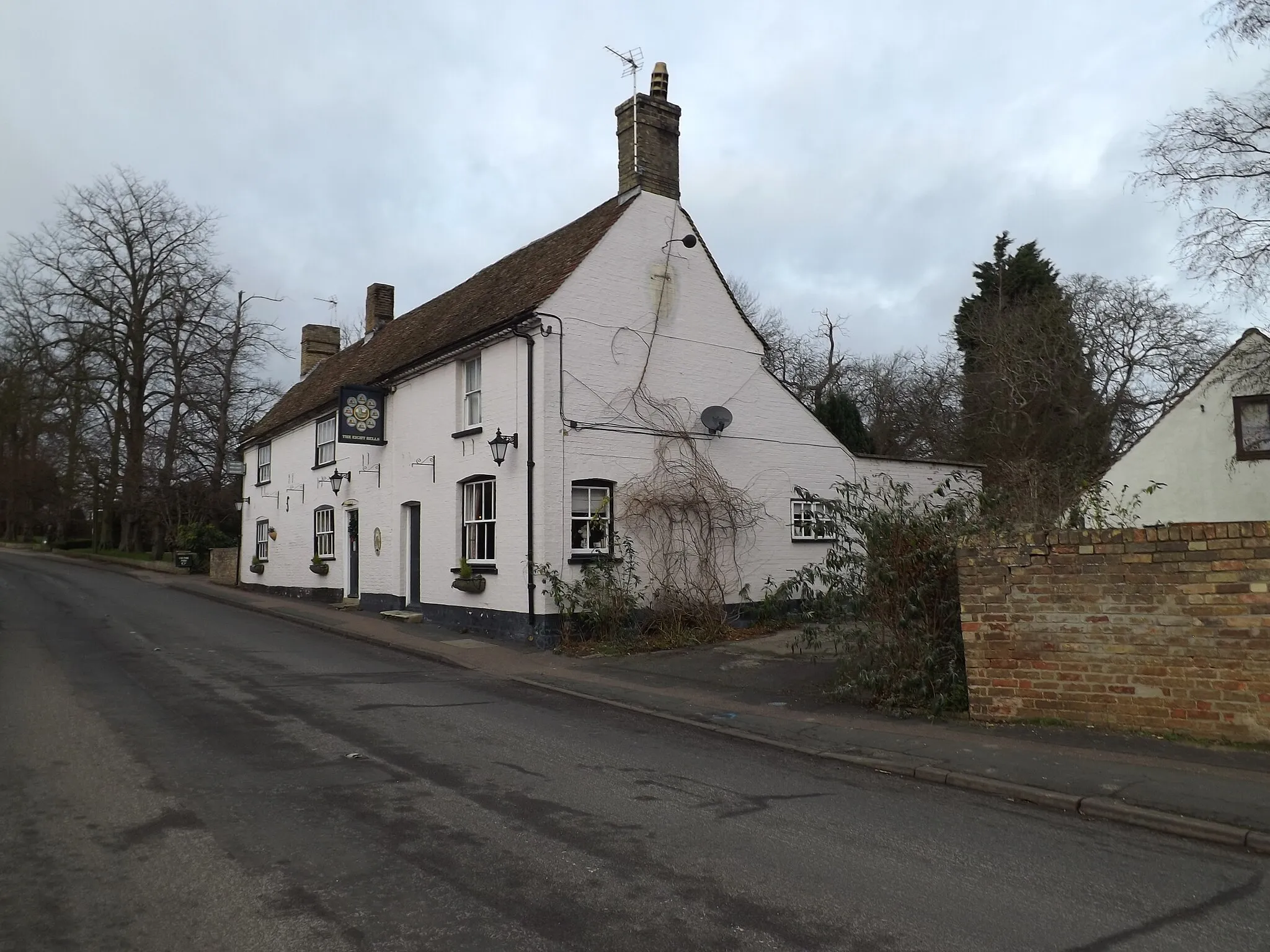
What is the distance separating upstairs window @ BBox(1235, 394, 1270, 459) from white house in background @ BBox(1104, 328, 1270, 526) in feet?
0.04

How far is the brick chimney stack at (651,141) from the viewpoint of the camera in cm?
1731

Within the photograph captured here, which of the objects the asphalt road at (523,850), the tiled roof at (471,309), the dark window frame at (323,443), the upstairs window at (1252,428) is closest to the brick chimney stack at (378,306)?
the tiled roof at (471,309)

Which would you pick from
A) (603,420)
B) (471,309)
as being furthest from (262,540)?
(603,420)

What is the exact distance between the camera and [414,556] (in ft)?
64.4

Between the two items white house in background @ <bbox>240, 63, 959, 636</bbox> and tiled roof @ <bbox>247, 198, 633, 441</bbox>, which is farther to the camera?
tiled roof @ <bbox>247, 198, 633, 441</bbox>

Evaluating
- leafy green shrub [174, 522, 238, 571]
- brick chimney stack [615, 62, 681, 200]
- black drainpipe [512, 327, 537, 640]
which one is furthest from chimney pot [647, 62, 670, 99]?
leafy green shrub [174, 522, 238, 571]

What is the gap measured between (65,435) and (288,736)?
134 feet

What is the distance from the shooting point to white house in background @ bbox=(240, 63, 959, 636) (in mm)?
15547

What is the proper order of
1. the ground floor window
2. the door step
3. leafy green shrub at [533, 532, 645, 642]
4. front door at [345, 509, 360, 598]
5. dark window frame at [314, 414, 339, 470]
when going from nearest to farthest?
leafy green shrub at [533, 532, 645, 642]
the door step
front door at [345, 509, 360, 598]
dark window frame at [314, 414, 339, 470]
the ground floor window

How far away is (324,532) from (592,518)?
11.5 meters

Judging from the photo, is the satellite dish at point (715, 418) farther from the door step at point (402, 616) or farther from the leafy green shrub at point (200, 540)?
the leafy green shrub at point (200, 540)

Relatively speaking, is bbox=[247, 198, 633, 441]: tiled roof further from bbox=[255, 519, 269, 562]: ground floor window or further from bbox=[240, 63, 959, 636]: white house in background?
bbox=[255, 519, 269, 562]: ground floor window

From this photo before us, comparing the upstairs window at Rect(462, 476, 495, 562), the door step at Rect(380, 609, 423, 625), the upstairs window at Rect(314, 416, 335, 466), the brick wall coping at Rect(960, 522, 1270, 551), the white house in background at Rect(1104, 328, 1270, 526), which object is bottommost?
the door step at Rect(380, 609, 423, 625)

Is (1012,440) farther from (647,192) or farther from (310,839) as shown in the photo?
(310,839)
